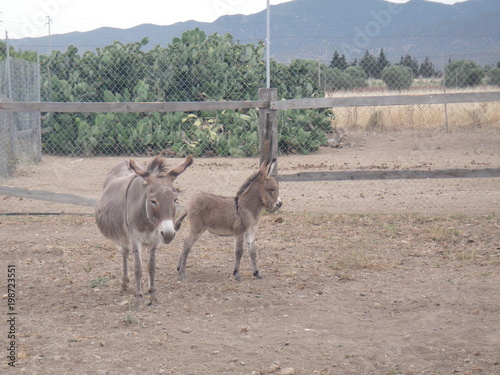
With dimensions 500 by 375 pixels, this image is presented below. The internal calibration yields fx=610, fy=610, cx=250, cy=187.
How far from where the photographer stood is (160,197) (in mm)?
→ 5367

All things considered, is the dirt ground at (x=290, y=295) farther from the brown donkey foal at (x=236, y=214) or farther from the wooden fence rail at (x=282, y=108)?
the wooden fence rail at (x=282, y=108)

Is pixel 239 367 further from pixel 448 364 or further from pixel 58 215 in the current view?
pixel 58 215

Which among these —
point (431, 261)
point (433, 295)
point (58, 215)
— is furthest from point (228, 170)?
point (433, 295)

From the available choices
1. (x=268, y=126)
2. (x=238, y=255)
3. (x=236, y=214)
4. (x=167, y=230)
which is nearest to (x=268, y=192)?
(x=236, y=214)

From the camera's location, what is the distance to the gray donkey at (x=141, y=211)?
536 centimetres

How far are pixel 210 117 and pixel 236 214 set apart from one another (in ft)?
33.6

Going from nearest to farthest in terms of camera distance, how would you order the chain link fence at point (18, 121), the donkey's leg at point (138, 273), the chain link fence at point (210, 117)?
the donkey's leg at point (138, 273) → the chain link fence at point (18, 121) → the chain link fence at point (210, 117)

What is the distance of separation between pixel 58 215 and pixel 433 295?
22.7ft

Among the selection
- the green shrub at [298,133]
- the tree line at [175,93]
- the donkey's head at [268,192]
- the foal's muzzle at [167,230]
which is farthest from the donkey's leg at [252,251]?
the green shrub at [298,133]

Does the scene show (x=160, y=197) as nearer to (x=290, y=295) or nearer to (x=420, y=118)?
(x=290, y=295)

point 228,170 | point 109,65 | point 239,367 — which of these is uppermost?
point 109,65

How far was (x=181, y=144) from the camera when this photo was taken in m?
16.3

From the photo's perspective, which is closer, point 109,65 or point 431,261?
point 431,261

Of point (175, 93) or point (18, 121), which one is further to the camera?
point (175, 93)
